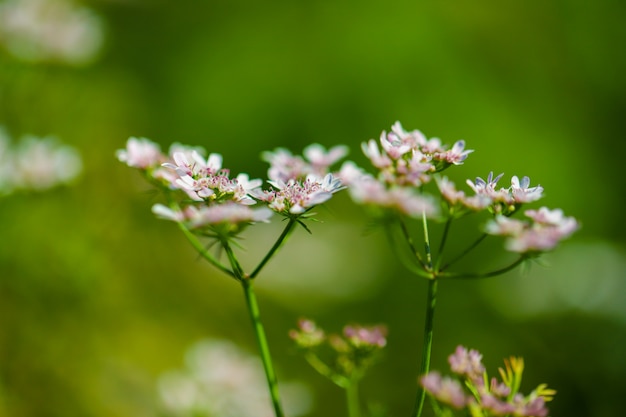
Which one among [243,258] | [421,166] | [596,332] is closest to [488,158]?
[596,332]

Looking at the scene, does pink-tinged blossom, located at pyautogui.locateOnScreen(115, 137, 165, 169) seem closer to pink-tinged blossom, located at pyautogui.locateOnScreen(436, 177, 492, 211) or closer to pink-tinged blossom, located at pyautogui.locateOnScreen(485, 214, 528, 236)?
pink-tinged blossom, located at pyautogui.locateOnScreen(436, 177, 492, 211)

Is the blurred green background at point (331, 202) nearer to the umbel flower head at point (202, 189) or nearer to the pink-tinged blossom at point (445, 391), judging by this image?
the umbel flower head at point (202, 189)

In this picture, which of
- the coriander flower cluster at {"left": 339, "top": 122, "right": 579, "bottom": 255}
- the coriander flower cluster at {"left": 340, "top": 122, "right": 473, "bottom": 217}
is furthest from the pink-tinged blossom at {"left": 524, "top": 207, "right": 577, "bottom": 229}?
the coriander flower cluster at {"left": 340, "top": 122, "right": 473, "bottom": 217}

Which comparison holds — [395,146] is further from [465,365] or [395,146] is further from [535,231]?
[465,365]

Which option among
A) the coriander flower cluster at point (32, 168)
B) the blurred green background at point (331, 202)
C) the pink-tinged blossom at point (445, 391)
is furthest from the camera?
the blurred green background at point (331, 202)

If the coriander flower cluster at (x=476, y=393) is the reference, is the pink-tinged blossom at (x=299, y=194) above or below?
above

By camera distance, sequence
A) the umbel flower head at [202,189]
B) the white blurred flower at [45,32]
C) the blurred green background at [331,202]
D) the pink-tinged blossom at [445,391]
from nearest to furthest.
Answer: the pink-tinged blossom at [445,391]
the umbel flower head at [202,189]
the blurred green background at [331,202]
the white blurred flower at [45,32]

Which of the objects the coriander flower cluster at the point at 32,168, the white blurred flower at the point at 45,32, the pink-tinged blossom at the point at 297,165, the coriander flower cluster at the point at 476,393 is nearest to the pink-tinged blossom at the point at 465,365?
the coriander flower cluster at the point at 476,393
